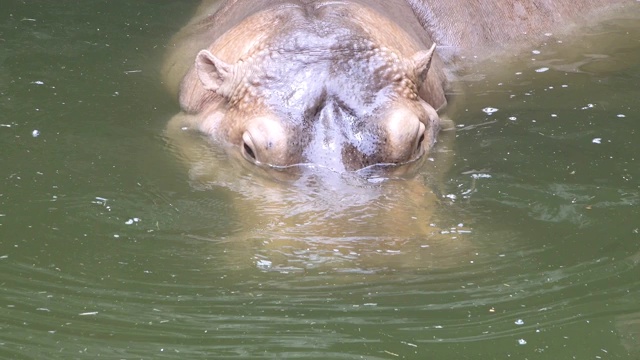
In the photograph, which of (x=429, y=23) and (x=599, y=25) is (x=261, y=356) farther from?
(x=599, y=25)

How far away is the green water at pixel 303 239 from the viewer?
174 inches

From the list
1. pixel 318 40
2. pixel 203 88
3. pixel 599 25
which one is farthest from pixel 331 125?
pixel 599 25

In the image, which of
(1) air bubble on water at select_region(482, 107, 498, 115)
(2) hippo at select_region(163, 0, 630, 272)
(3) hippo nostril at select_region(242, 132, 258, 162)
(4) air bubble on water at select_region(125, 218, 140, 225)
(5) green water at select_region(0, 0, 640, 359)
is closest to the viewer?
(5) green water at select_region(0, 0, 640, 359)

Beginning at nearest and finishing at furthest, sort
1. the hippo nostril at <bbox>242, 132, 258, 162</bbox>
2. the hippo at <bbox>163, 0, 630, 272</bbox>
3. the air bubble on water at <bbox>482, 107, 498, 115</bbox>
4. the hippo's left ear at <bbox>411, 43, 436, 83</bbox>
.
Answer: the hippo at <bbox>163, 0, 630, 272</bbox> → the hippo nostril at <bbox>242, 132, 258, 162</bbox> → the hippo's left ear at <bbox>411, 43, 436, 83</bbox> → the air bubble on water at <bbox>482, 107, 498, 115</bbox>

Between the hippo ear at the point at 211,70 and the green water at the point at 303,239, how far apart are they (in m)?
0.49

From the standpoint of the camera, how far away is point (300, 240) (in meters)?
5.17

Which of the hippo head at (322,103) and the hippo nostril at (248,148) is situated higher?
the hippo head at (322,103)

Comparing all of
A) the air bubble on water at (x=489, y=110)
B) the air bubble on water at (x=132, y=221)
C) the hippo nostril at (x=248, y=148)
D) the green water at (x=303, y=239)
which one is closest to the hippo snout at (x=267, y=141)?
the hippo nostril at (x=248, y=148)

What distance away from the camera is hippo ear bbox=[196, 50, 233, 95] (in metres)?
6.52

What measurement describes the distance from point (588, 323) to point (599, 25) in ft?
15.6

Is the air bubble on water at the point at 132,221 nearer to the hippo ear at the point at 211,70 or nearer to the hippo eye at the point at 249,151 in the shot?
the hippo eye at the point at 249,151

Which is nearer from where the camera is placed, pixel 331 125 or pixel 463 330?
pixel 463 330

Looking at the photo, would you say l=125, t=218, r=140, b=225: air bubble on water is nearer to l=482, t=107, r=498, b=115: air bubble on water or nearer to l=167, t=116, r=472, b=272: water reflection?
l=167, t=116, r=472, b=272: water reflection

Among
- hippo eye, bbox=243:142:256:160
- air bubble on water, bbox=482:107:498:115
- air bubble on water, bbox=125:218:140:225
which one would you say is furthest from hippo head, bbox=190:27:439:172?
air bubble on water, bbox=125:218:140:225
